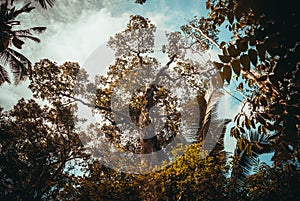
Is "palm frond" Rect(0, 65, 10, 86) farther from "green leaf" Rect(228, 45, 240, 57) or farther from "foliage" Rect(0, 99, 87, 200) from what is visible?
"green leaf" Rect(228, 45, 240, 57)

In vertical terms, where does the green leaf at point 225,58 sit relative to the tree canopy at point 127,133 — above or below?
below

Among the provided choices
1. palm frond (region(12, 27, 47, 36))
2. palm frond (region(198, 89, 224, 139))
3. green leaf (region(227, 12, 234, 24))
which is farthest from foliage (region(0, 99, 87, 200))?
green leaf (region(227, 12, 234, 24))

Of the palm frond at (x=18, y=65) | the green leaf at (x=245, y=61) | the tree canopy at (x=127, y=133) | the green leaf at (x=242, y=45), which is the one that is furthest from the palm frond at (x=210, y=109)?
the palm frond at (x=18, y=65)

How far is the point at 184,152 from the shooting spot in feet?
24.1

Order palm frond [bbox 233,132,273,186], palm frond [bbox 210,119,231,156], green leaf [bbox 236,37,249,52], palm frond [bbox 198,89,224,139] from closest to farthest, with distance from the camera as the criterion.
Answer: green leaf [bbox 236,37,249,52], palm frond [bbox 233,132,273,186], palm frond [bbox 198,89,224,139], palm frond [bbox 210,119,231,156]

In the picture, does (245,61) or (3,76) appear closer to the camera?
(245,61)

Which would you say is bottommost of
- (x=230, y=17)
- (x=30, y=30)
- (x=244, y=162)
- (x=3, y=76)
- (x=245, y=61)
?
(x=245, y=61)

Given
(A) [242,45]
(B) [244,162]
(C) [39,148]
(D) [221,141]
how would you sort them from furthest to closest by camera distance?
(C) [39,148] < (D) [221,141] < (B) [244,162] < (A) [242,45]

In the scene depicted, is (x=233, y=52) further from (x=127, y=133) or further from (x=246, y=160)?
(x=127, y=133)

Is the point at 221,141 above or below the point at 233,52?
above

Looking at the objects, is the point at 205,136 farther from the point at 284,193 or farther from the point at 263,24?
the point at 263,24

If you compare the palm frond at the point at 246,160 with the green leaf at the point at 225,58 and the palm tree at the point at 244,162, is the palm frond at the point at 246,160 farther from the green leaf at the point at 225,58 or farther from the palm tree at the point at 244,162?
the green leaf at the point at 225,58

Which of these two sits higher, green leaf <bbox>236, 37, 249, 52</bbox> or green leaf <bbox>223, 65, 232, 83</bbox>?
green leaf <bbox>236, 37, 249, 52</bbox>

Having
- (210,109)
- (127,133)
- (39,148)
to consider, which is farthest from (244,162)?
(39,148)
